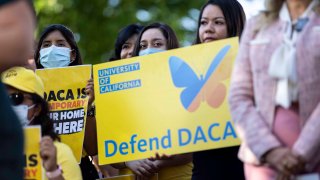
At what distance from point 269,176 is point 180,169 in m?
2.19

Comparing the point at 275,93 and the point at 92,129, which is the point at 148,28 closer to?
the point at 92,129

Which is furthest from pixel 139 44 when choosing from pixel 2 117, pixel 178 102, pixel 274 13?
pixel 2 117

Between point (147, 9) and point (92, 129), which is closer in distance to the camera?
point (92, 129)

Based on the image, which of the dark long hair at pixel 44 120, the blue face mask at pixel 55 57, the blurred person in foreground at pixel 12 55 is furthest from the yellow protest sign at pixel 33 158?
the blue face mask at pixel 55 57

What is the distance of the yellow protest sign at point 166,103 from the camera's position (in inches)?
224

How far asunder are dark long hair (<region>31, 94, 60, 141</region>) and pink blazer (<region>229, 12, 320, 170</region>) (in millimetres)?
1232

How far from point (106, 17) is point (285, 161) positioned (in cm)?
1647

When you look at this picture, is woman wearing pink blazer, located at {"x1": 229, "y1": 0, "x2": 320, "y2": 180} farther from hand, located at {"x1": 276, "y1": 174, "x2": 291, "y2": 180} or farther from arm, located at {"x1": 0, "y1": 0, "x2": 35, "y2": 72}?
arm, located at {"x1": 0, "y1": 0, "x2": 35, "y2": 72}

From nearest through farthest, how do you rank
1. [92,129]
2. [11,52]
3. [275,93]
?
1. [11,52]
2. [275,93]
3. [92,129]

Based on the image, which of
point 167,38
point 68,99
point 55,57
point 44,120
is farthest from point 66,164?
point 167,38

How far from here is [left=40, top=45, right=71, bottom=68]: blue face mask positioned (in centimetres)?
709

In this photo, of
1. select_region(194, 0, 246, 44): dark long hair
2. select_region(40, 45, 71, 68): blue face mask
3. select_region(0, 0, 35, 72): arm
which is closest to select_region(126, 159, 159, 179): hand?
select_region(40, 45, 71, 68): blue face mask

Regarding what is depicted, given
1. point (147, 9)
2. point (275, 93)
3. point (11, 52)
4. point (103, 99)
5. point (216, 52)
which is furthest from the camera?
point (147, 9)

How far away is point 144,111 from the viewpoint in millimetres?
6105
